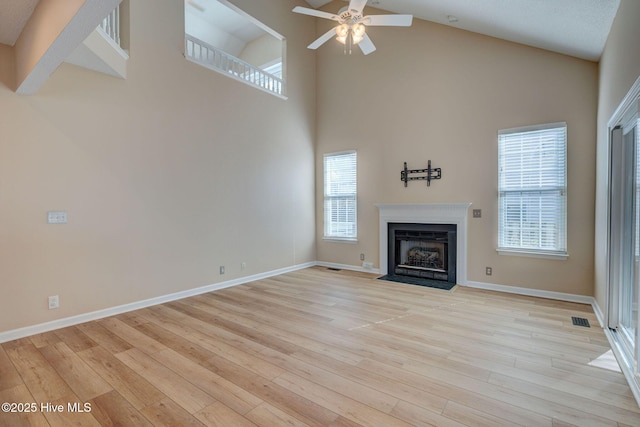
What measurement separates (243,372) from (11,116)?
10.9 ft

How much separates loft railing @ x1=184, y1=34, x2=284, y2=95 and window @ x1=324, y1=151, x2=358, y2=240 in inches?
69.7

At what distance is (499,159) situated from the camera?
→ 4.61 metres

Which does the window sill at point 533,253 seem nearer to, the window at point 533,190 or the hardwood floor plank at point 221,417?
the window at point 533,190

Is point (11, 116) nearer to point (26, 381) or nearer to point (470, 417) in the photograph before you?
point (26, 381)

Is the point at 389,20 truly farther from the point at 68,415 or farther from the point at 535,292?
the point at 68,415

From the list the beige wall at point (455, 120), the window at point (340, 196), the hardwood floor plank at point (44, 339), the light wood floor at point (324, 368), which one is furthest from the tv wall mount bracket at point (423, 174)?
the hardwood floor plank at point (44, 339)

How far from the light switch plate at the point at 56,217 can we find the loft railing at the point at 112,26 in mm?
2007

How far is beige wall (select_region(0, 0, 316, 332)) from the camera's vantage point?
3119mm

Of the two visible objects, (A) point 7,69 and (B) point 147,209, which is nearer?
(A) point 7,69

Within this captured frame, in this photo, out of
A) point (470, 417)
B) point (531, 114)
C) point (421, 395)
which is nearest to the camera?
point (470, 417)

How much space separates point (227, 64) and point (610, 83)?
502 cm

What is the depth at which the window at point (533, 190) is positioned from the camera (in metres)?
4.19

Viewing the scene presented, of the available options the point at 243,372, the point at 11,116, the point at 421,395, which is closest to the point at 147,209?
the point at 11,116

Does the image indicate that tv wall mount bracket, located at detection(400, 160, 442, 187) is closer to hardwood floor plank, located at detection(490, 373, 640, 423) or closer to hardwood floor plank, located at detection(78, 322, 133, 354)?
hardwood floor plank, located at detection(490, 373, 640, 423)
